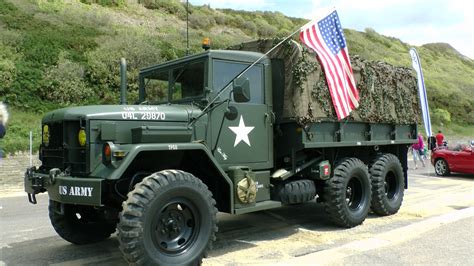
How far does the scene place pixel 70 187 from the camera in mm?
4879

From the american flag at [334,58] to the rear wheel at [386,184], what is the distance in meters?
1.33

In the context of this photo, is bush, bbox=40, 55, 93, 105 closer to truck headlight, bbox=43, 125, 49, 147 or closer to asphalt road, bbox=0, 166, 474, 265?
asphalt road, bbox=0, 166, 474, 265

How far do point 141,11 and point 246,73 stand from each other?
110 ft

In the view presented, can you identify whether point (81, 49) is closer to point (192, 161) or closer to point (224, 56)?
point (224, 56)

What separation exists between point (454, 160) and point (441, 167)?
0.52 meters

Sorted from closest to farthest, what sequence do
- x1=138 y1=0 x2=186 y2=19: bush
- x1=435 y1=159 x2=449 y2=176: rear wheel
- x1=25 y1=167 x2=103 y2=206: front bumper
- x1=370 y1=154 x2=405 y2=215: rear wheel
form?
x1=25 y1=167 x2=103 y2=206: front bumper, x1=370 y1=154 x2=405 y2=215: rear wheel, x1=435 y1=159 x2=449 y2=176: rear wheel, x1=138 y1=0 x2=186 y2=19: bush

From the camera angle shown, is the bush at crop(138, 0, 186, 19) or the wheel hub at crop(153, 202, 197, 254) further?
the bush at crop(138, 0, 186, 19)

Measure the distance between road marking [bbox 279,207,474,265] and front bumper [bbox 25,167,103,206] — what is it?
2.24 metres

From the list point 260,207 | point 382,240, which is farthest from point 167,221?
point 382,240

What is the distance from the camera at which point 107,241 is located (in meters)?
6.55

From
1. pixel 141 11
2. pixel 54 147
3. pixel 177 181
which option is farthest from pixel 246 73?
pixel 141 11

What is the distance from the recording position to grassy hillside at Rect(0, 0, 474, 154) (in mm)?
19312

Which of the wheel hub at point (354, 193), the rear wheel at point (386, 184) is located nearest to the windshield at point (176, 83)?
the wheel hub at point (354, 193)

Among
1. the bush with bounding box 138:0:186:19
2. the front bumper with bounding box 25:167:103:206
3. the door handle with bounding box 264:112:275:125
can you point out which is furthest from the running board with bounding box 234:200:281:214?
the bush with bounding box 138:0:186:19
